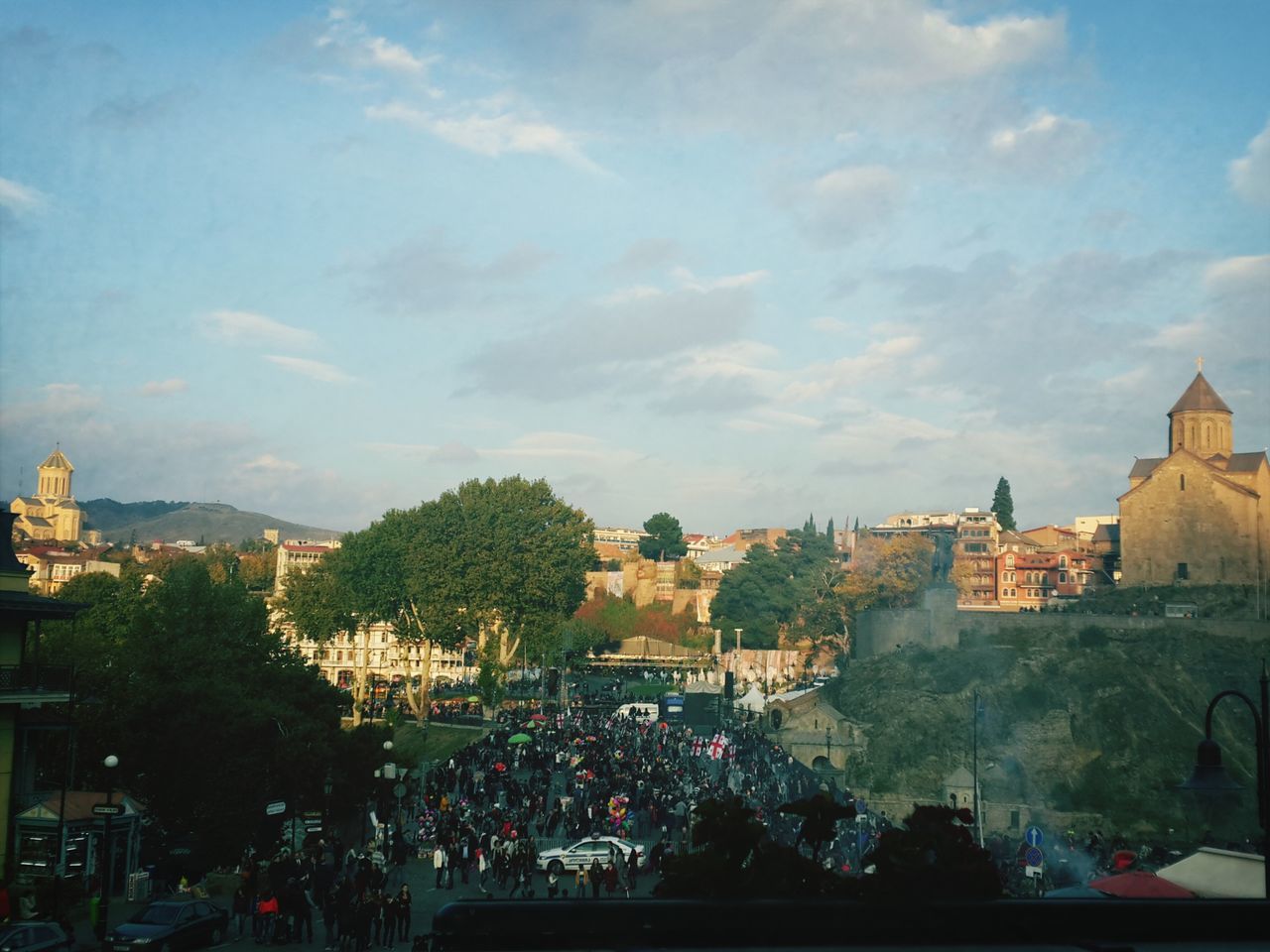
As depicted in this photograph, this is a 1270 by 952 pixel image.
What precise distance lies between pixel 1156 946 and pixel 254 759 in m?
25.5

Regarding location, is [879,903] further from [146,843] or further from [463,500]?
[463,500]

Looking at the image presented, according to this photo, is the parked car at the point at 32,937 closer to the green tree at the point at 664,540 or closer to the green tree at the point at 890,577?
the green tree at the point at 890,577

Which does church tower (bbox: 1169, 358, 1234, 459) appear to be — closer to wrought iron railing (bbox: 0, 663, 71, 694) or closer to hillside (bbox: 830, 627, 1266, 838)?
hillside (bbox: 830, 627, 1266, 838)

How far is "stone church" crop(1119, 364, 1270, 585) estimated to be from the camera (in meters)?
75.9

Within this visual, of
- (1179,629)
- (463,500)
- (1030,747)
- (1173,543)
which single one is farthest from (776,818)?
(1173,543)

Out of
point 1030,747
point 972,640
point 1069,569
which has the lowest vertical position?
point 1030,747

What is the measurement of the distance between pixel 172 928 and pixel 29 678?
7283 millimetres

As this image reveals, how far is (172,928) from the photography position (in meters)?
15.7

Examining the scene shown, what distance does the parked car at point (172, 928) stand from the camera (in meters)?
15.2

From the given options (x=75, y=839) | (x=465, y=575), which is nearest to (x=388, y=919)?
(x=75, y=839)

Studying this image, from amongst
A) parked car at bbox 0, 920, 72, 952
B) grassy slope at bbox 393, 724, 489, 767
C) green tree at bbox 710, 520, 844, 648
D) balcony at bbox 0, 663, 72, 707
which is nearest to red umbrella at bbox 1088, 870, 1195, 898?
parked car at bbox 0, 920, 72, 952

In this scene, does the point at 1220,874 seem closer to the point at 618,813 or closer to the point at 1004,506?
the point at 618,813

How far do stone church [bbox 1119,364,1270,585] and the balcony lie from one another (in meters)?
75.2

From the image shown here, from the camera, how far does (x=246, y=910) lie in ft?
60.4
